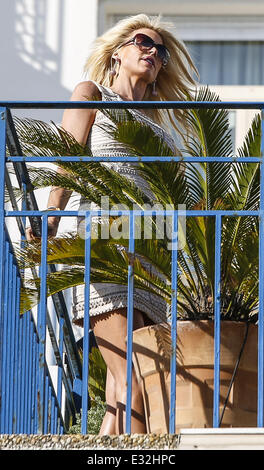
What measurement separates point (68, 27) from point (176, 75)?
313cm

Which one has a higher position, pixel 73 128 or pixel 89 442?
pixel 73 128

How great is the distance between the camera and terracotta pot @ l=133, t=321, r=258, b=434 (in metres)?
6.18

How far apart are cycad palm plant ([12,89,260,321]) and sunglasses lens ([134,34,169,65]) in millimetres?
766

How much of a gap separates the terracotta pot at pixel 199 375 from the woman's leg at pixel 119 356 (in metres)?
0.12

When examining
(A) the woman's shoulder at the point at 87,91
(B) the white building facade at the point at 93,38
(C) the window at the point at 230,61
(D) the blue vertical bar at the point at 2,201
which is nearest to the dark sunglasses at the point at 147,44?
(A) the woman's shoulder at the point at 87,91

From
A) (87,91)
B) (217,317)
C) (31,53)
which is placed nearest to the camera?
(217,317)

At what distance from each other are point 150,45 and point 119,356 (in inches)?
68.3

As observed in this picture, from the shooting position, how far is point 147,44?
24.0 feet

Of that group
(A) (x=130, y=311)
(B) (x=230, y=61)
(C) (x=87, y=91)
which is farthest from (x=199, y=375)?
(B) (x=230, y=61)

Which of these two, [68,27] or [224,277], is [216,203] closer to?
[224,277]

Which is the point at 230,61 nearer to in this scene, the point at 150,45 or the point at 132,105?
the point at 150,45

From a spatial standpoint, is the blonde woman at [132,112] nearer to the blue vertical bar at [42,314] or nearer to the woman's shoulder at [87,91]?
the woman's shoulder at [87,91]

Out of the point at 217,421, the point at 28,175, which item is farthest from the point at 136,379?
the point at 28,175

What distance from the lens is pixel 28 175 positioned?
6.86 metres
